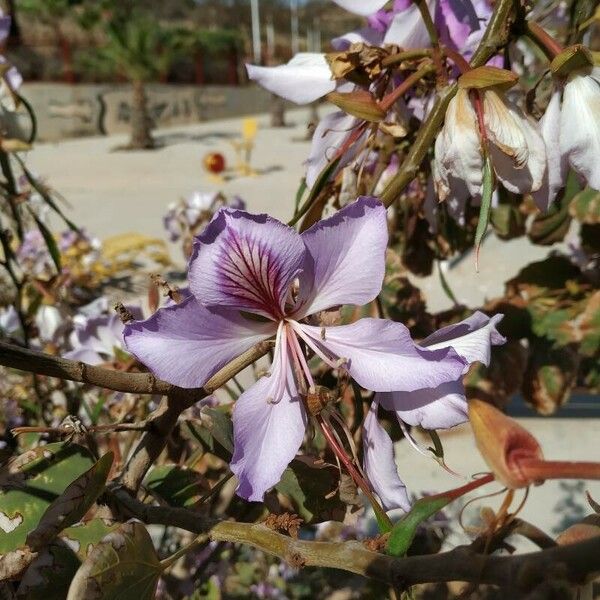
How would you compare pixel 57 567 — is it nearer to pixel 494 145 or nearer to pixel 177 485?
pixel 177 485

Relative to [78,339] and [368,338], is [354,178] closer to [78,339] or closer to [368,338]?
[368,338]

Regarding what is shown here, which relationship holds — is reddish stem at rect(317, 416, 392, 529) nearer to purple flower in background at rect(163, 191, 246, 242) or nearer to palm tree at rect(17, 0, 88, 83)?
purple flower in background at rect(163, 191, 246, 242)

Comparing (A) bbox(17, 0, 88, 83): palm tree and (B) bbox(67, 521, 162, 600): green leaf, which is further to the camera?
(A) bbox(17, 0, 88, 83): palm tree

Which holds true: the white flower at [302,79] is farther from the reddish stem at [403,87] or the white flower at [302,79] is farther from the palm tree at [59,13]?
the palm tree at [59,13]

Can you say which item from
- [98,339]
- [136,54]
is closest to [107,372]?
[98,339]

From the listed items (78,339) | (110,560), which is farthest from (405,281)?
(110,560)

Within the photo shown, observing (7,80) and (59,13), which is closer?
(7,80)

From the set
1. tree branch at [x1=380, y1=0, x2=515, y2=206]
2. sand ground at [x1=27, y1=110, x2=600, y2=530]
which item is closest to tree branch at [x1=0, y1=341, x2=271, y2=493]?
tree branch at [x1=380, y1=0, x2=515, y2=206]
